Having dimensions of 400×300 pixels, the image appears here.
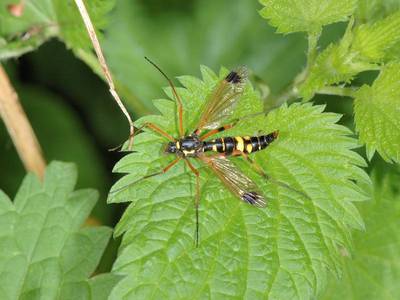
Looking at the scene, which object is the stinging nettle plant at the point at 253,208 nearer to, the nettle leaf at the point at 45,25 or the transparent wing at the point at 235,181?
the transparent wing at the point at 235,181

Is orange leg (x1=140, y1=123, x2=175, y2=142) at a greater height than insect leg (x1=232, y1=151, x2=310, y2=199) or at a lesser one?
greater

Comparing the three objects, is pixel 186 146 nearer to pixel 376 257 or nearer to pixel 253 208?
pixel 253 208

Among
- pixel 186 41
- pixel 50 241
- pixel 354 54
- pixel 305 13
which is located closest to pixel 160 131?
pixel 50 241

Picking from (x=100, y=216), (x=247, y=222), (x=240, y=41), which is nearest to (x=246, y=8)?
(x=240, y=41)

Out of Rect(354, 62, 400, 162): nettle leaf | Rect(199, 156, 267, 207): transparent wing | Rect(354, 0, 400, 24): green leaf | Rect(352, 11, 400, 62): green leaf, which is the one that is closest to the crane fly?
Rect(199, 156, 267, 207): transparent wing

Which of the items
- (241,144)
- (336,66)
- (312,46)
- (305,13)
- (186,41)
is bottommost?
(241,144)

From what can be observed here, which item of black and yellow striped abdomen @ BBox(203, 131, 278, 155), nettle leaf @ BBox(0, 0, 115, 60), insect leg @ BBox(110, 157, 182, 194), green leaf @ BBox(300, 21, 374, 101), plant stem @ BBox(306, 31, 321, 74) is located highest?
nettle leaf @ BBox(0, 0, 115, 60)

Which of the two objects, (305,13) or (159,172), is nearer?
(159,172)

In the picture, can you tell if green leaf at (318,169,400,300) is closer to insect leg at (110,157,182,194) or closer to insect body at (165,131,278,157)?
insect body at (165,131,278,157)
